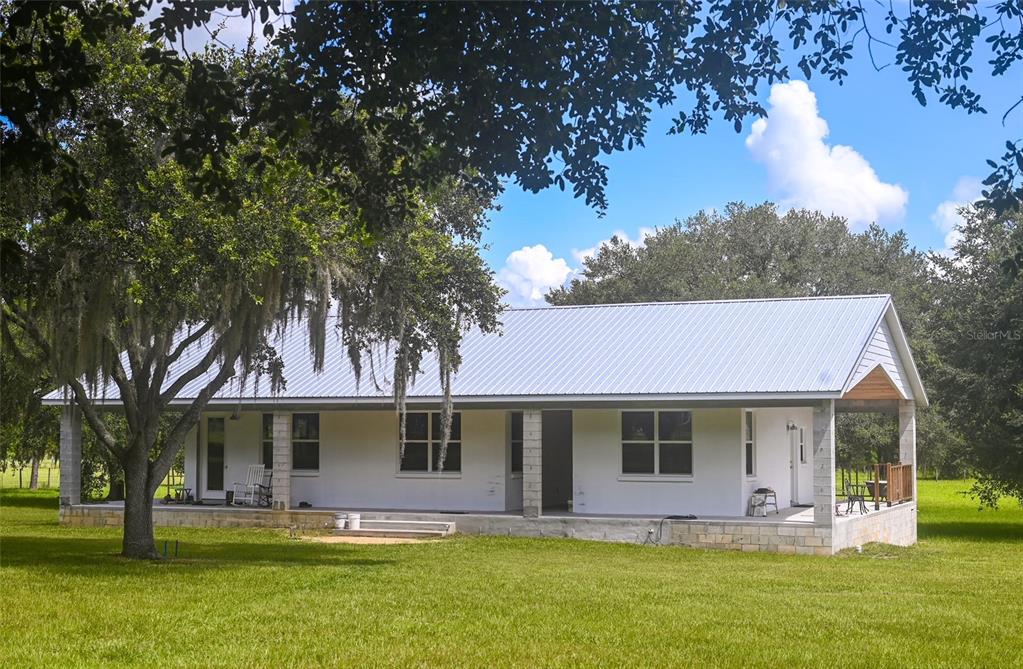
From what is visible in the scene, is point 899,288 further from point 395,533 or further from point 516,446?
point 395,533

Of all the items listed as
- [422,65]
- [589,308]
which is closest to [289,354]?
[589,308]

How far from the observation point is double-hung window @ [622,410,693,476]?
22.0 m

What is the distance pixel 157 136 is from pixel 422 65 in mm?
8260

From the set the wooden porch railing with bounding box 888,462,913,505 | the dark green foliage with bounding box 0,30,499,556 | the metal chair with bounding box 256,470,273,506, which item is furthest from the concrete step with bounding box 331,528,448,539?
the wooden porch railing with bounding box 888,462,913,505

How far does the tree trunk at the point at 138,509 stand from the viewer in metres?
17.0

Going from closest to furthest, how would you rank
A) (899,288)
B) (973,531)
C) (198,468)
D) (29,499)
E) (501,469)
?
(501,469), (198,468), (973,531), (29,499), (899,288)

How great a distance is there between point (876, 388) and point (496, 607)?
13632 mm

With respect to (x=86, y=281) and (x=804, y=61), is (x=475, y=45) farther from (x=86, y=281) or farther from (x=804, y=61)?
(x=86, y=281)

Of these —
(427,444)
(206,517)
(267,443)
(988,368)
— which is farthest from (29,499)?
(988,368)

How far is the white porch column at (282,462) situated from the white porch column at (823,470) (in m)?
10.1

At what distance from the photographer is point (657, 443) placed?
22172 mm

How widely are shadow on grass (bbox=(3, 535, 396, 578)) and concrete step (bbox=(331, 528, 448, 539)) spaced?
6.42ft

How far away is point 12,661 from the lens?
9.38 metres

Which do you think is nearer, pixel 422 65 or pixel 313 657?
pixel 422 65
